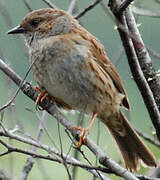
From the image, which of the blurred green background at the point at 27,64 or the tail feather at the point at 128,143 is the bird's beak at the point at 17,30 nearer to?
the blurred green background at the point at 27,64

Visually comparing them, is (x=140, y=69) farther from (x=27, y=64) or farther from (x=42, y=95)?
(x=27, y=64)

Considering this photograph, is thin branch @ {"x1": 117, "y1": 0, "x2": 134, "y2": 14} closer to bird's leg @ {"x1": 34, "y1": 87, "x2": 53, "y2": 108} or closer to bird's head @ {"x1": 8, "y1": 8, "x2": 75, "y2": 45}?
bird's leg @ {"x1": 34, "y1": 87, "x2": 53, "y2": 108}

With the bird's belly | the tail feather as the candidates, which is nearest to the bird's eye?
the bird's belly

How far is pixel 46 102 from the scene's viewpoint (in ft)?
15.3

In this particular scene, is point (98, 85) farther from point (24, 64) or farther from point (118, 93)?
point (24, 64)

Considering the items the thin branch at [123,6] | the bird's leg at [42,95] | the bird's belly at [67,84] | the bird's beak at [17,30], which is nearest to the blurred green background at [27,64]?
the bird's beak at [17,30]

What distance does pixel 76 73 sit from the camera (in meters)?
4.96

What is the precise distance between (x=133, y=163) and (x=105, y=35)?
4.91 meters

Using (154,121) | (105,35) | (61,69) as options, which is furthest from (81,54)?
(105,35)

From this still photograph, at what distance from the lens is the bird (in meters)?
4.96

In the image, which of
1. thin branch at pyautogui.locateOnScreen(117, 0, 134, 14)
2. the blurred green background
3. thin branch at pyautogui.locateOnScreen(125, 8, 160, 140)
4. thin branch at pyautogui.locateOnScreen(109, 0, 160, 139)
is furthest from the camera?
the blurred green background

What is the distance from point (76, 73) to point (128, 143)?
1.17 m

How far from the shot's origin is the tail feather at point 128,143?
530 centimetres

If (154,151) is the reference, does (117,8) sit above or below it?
above
